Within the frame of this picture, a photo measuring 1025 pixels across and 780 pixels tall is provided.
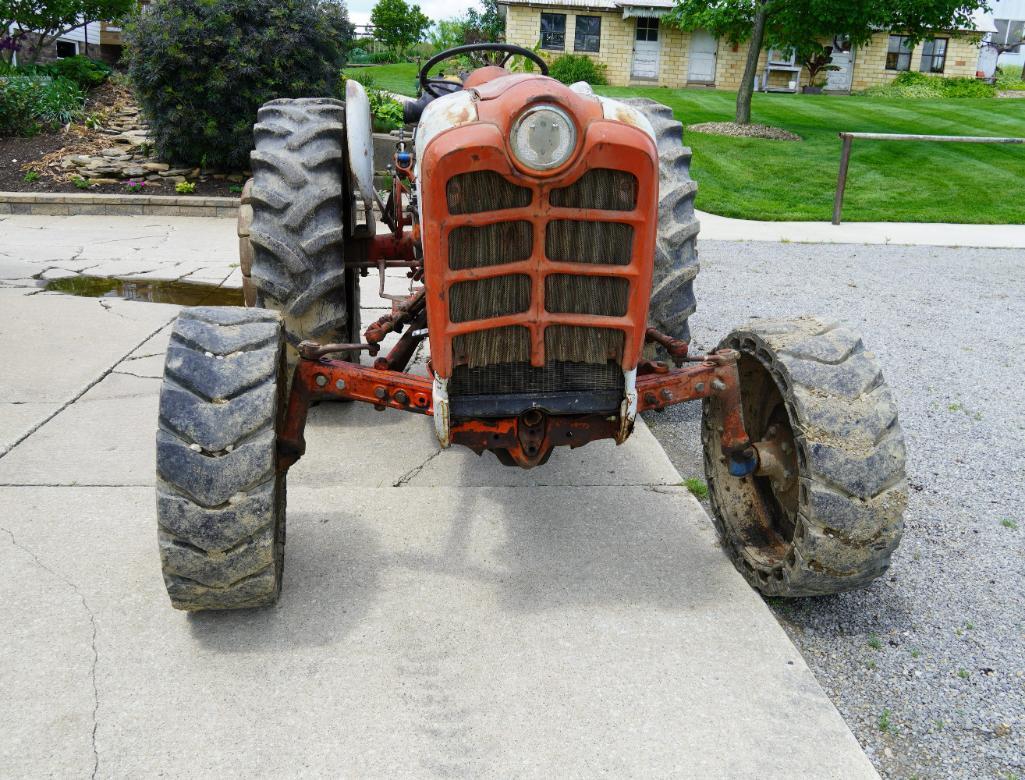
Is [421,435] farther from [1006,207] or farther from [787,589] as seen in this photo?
[1006,207]

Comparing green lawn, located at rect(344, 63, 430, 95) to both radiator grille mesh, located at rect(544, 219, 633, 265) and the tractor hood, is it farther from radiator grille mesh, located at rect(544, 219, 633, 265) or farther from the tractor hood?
radiator grille mesh, located at rect(544, 219, 633, 265)

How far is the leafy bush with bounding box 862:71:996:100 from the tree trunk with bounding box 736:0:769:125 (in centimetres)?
1537

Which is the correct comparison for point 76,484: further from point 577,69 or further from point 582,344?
point 577,69

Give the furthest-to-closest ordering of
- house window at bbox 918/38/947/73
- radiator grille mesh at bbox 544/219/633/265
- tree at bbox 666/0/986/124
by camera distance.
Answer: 1. house window at bbox 918/38/947/73
2. tree at bbox 666/0/986/124
3. radiator grille mesh at bbox 544/219/633/265

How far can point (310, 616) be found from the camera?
117 inches

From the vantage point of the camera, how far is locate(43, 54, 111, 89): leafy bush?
631 inches

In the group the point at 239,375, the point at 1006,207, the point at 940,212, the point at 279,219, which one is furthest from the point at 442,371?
the point at 1006,207

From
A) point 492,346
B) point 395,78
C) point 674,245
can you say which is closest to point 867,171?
point 674,245

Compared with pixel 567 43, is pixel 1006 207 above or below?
below

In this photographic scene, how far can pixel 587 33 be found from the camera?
119 feet

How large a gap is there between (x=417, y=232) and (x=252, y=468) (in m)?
1.55

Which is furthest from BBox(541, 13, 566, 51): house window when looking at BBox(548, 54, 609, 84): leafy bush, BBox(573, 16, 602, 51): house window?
BBox(548, 54, 609, 84): leafy bush

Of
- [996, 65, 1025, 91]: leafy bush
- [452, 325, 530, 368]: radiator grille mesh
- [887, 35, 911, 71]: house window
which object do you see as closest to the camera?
[452, 325, 530, 368]: radiator grille mesh

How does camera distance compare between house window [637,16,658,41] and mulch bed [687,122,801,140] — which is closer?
mulch bed [687,122,801,140]
